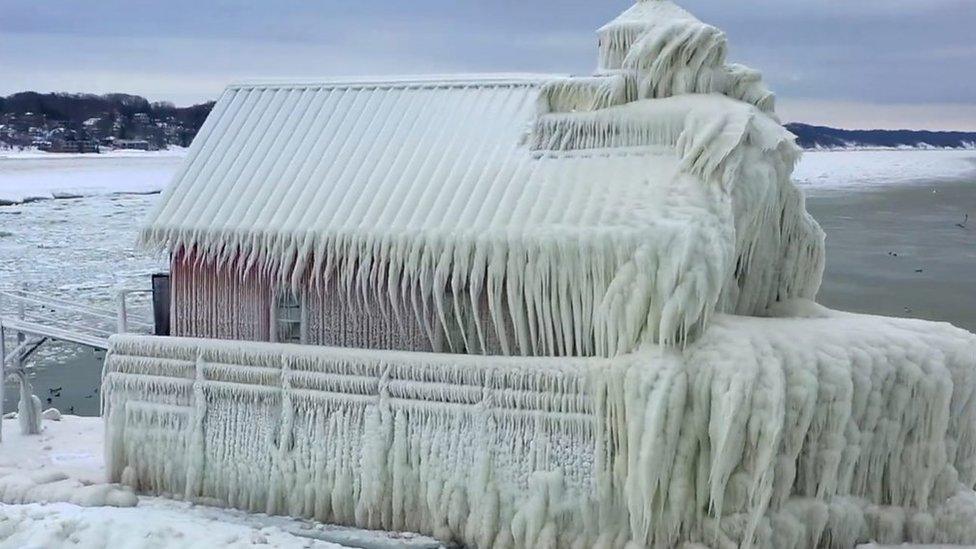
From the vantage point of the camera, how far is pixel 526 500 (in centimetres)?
1162

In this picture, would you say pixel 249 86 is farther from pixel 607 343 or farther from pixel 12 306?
pixel 12 306

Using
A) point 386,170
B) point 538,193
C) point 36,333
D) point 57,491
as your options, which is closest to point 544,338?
point 538,193

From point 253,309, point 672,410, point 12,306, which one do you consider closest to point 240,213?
point 253,309

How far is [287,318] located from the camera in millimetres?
13219

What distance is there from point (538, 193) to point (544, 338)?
187 cm

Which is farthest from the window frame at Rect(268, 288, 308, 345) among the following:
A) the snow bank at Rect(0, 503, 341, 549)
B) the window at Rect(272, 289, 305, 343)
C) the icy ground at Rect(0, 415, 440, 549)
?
the snow bank at Rect(0, 503, 341, 549)

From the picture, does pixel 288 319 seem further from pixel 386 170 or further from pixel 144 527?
pixel 144 527

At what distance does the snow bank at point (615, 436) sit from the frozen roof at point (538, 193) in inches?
30.3

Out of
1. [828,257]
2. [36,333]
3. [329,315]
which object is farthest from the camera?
[828,257]

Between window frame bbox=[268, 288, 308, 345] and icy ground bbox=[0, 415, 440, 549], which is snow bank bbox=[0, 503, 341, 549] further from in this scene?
window frame bbox=[268, 288, 308, 345]

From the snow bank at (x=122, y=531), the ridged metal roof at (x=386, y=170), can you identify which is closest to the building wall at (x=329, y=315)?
the ridged metal roof at (x=386, y=170)

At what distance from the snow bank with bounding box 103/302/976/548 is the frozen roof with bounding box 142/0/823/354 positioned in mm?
768

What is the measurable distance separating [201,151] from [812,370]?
9211 mm

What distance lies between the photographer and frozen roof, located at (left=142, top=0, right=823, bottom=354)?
11.2 meters
